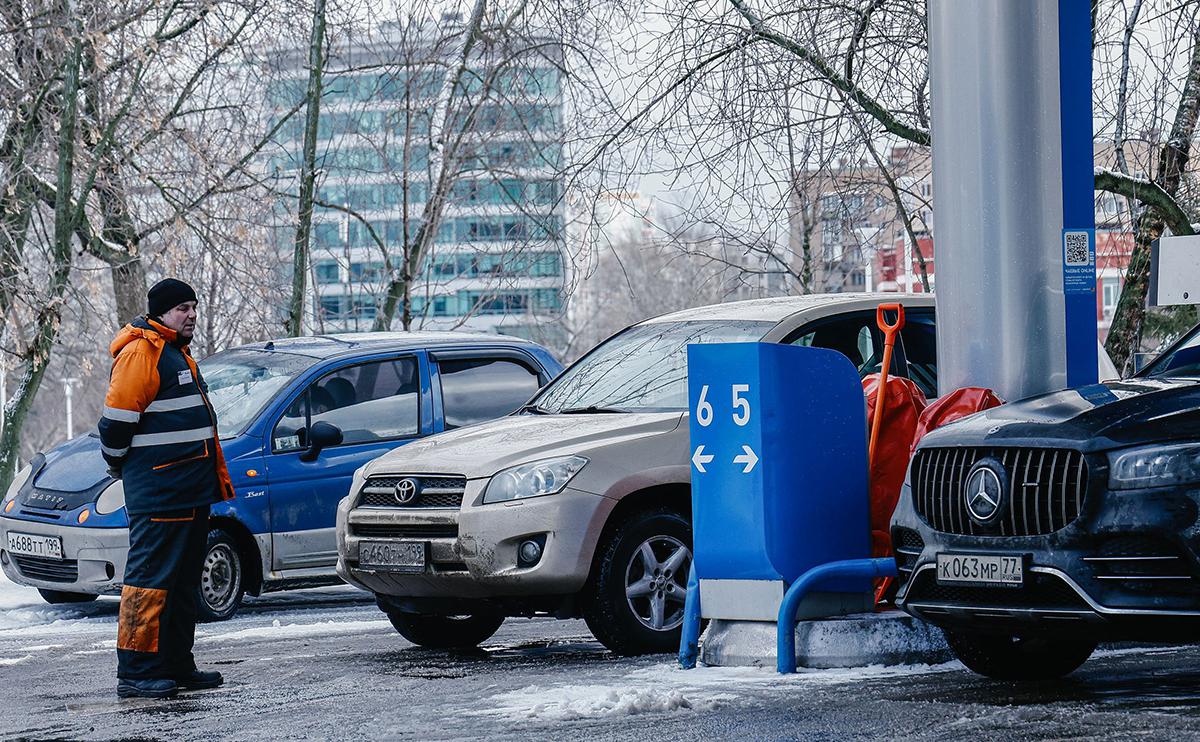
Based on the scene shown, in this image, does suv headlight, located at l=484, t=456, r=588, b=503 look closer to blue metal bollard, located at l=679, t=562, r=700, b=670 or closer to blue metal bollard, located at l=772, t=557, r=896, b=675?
blue metal bollard, located at l=679, t=562, r=700, b=670

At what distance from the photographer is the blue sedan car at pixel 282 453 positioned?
37.6 ft

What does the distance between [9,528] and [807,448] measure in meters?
6.60

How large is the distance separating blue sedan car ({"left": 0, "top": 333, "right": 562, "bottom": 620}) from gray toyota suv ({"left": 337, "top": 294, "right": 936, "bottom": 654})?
275 cm

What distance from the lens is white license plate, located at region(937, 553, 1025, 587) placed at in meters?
6.20

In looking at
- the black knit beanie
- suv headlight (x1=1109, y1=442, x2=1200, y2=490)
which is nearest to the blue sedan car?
the black knit beanie

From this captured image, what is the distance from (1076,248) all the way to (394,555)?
357 centimetres

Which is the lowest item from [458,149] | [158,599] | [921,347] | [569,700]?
[569,700]

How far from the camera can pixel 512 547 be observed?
8266 millimetres

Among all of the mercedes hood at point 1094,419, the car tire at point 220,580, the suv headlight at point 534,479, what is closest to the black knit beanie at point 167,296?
the suv headlight at point 534,479

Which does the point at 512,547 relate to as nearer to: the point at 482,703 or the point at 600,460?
the point at 600,460

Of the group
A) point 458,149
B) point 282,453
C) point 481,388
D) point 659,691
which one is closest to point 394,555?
point 659,691

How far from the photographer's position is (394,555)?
28.2 ft

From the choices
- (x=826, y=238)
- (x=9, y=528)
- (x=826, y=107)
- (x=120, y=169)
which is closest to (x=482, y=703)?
(x=9, y=528)

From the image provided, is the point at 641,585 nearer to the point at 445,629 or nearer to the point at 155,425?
the point at 445,629
